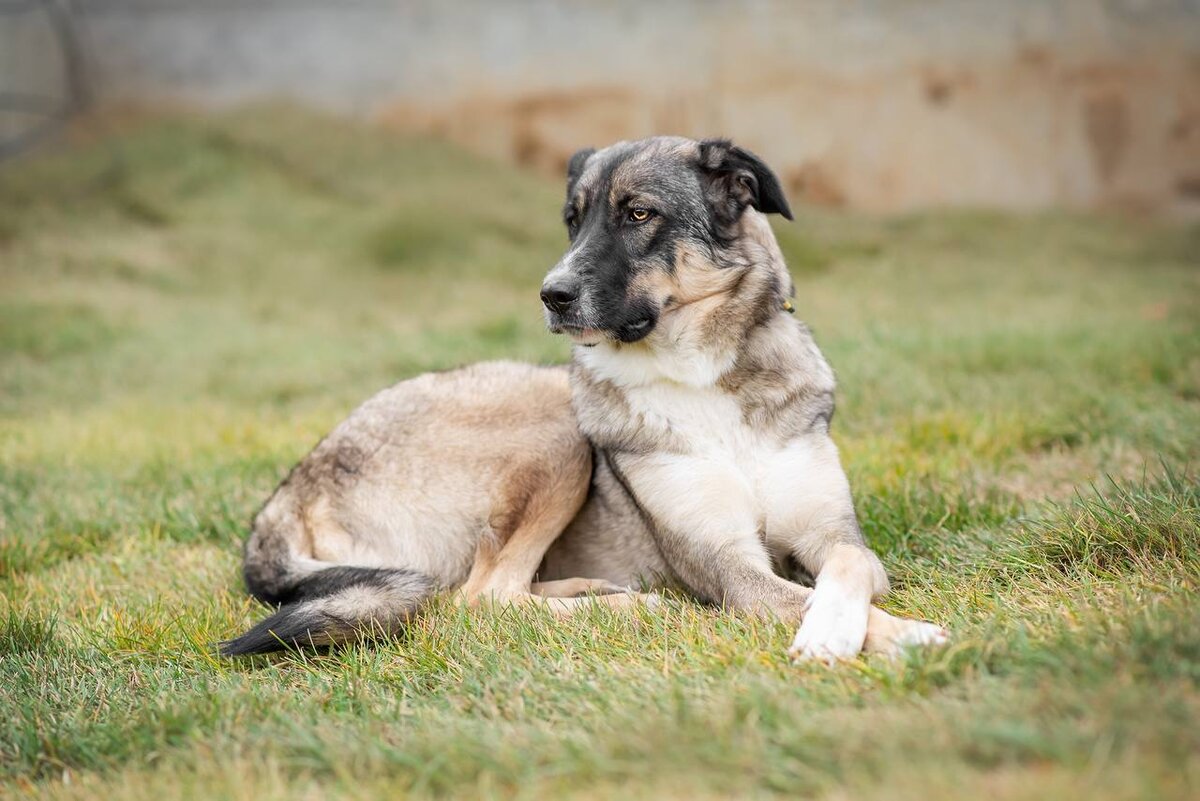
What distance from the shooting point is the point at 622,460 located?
3.98m

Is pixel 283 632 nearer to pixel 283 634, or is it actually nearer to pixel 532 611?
pixel 283 634

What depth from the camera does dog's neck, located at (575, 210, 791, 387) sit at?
3.97 meters

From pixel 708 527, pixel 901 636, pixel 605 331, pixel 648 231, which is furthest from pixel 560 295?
pixel 901 636

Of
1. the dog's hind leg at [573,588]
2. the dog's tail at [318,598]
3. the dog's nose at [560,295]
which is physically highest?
the dog's nose at [560,295]

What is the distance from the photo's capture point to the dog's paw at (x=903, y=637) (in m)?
2.84

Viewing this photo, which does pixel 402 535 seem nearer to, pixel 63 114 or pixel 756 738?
pixel 756 738

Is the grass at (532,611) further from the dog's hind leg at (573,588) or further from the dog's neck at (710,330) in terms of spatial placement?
the dog's neck at (710,330)

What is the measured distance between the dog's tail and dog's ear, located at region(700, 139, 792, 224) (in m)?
1.79

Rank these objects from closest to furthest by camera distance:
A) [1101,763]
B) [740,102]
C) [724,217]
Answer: [1101,763] < [724,217] < [740,102]

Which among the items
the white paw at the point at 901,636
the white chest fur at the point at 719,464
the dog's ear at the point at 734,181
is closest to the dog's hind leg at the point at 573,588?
the white chest fur at the point at 719,464

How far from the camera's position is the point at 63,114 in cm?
1291

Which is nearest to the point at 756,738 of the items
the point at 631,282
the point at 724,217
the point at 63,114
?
the point at 631,282

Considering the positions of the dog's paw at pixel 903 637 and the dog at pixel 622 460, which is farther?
the dog at pixel 622 460

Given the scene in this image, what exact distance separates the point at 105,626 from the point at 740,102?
1043cm
